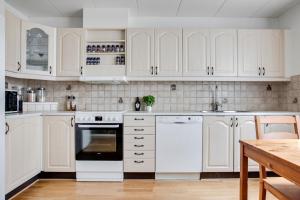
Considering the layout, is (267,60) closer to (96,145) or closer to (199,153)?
(199,153)

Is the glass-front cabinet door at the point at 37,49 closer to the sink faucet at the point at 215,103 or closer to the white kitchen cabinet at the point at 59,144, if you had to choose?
the white kitchen cabinet at the point at 59,144

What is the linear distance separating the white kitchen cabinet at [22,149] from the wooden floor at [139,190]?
0.21m

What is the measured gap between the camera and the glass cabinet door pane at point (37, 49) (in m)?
3.14

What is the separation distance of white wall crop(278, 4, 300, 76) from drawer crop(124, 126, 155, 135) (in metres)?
2.07

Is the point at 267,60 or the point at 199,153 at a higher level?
the point at 267,60

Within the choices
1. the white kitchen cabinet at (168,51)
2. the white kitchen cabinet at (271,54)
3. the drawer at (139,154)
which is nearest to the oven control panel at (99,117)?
the drawer at (139,154)

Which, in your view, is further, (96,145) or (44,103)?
(44,103)

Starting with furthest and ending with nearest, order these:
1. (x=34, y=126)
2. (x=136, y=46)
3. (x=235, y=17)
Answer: (x=235, y=17)
(x=136, y=46)
(x=34, y=126)

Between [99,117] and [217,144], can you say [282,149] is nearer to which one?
[217,144]

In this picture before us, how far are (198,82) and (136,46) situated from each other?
1091 millimetres

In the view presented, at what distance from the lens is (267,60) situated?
3494 mm

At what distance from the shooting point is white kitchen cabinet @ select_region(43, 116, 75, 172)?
3.15 meters

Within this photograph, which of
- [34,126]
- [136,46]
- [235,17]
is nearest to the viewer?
[34,126]

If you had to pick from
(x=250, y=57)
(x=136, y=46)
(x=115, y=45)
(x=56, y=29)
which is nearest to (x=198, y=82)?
(x=250, y=57)
